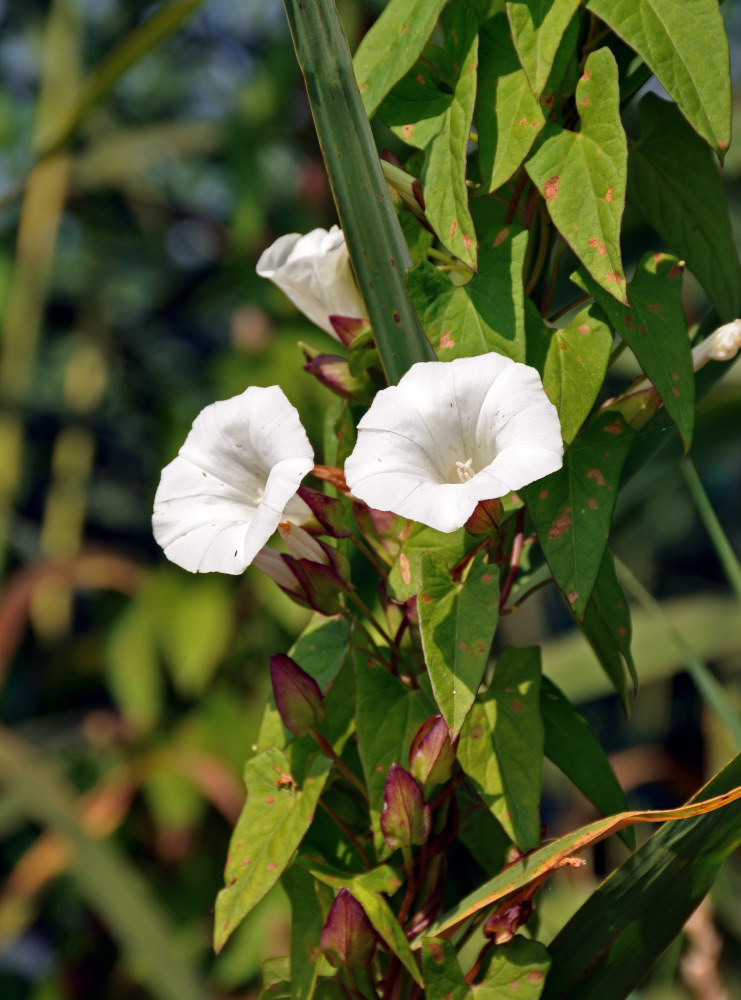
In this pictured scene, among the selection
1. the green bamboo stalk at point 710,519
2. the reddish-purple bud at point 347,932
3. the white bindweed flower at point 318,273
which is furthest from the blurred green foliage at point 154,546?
the reddish-purple bud at point 347,932

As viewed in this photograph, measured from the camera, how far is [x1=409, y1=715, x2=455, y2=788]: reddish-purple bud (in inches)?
14.4

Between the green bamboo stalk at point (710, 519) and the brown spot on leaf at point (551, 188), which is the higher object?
the brown spot on leaf at point (551, 188)

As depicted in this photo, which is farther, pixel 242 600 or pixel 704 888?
pixel 242 600

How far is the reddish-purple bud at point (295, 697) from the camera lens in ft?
1.30

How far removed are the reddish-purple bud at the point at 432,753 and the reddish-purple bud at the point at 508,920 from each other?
6cm

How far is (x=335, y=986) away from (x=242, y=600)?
3.29ft

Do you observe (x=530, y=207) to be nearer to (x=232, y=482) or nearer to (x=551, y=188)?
(x=551, y=188)

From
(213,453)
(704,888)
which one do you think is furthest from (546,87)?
(704,888)

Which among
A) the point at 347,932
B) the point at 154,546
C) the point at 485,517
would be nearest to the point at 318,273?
the point at 485,517

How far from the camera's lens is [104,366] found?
1.67 metres

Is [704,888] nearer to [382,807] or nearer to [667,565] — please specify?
[382,807]

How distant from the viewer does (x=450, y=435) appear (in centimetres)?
39

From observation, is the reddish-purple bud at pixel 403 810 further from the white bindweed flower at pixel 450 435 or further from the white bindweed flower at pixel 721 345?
the white bindweed flower at pixel 721 345

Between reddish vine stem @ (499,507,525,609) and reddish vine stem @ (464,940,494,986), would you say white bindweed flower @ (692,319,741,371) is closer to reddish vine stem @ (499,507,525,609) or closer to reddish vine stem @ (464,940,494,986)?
reddish vine stem @ (499,507,525,609)
